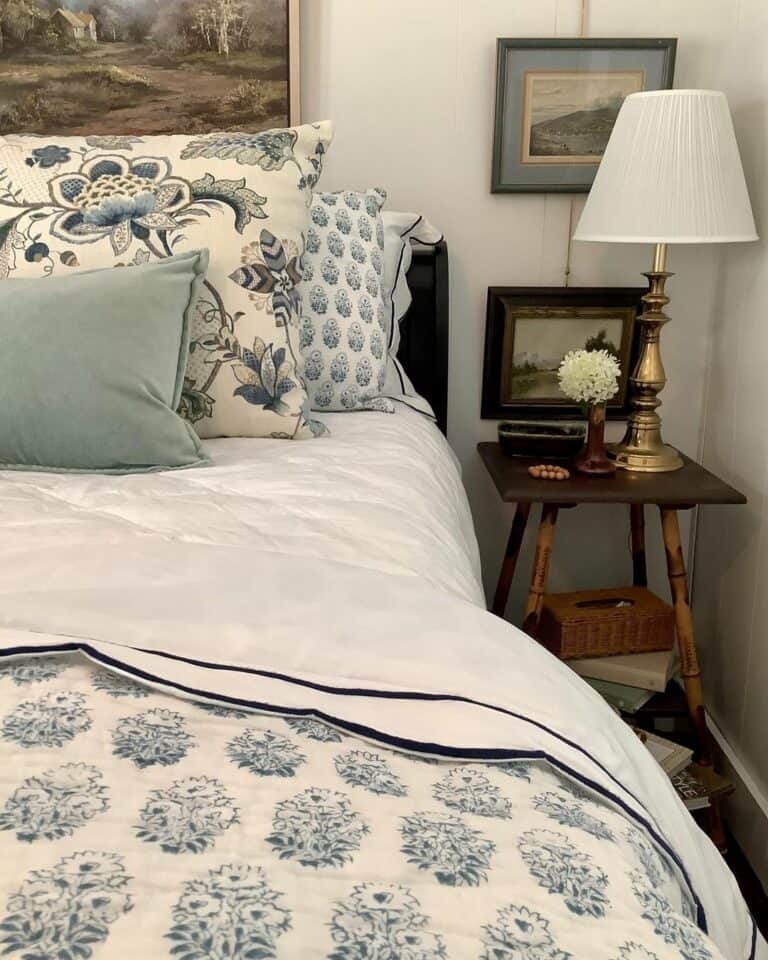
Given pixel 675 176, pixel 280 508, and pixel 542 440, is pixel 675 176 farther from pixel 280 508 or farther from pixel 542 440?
pixel 280 508

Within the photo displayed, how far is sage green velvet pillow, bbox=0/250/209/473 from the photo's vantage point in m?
1.24

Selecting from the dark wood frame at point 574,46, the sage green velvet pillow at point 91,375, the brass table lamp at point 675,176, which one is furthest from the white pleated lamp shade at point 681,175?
the sage green velvet pillow at point 91,375

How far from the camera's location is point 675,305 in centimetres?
214

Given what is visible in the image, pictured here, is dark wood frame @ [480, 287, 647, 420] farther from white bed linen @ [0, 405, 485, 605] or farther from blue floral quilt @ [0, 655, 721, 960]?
blue floral quilt @ [0, 655, 721, 960]

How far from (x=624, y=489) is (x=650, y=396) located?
25 centimetres

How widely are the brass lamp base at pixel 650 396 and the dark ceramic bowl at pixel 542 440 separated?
113mm

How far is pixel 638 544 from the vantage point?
2.11m

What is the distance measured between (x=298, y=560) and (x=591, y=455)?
1116 millimetres

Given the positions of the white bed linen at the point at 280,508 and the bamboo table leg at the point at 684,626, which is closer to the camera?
the white bed linen at the point at 280,508

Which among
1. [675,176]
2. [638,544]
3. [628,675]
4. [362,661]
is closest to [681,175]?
[675,176]

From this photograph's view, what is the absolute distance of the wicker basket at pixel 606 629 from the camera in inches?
74.4

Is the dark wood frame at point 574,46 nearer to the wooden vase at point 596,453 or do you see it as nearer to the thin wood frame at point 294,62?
the thin wood frame at point 294,62

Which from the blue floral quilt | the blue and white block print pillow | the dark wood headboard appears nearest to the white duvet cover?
the blue floral quilt

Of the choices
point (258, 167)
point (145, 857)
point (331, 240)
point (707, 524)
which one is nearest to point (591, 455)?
point (707, 524)
